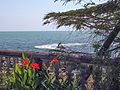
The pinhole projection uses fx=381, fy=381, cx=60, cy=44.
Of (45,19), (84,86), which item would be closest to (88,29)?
(45,19)

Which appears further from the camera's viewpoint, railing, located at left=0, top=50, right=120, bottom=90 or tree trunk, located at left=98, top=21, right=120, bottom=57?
tree trunk, located at left=98, top=21, right=120, bottom=57

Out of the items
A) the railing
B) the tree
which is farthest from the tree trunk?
the railing

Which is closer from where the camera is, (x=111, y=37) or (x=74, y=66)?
(x=74, y=66)

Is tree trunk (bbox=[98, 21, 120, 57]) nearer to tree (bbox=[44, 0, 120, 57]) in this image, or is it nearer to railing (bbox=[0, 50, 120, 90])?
tree (bbox=[44, 0, 120, 57])

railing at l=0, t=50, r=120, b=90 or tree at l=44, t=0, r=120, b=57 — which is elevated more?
tree at l=44, t=0, r=120, b=57

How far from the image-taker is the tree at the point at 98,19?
7035 millimetres

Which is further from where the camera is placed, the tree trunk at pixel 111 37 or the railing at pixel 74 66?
the tree trunk at pixel 111 37

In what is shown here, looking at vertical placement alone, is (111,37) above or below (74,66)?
above

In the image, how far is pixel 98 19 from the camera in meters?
7.13

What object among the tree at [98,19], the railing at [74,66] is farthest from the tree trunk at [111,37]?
the railing at [74,66]

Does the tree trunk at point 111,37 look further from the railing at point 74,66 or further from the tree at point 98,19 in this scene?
the railing at point 74,66

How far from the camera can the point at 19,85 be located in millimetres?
5906

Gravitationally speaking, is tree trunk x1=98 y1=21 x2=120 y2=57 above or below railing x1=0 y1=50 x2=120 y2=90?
above

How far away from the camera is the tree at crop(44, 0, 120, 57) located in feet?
23.1
